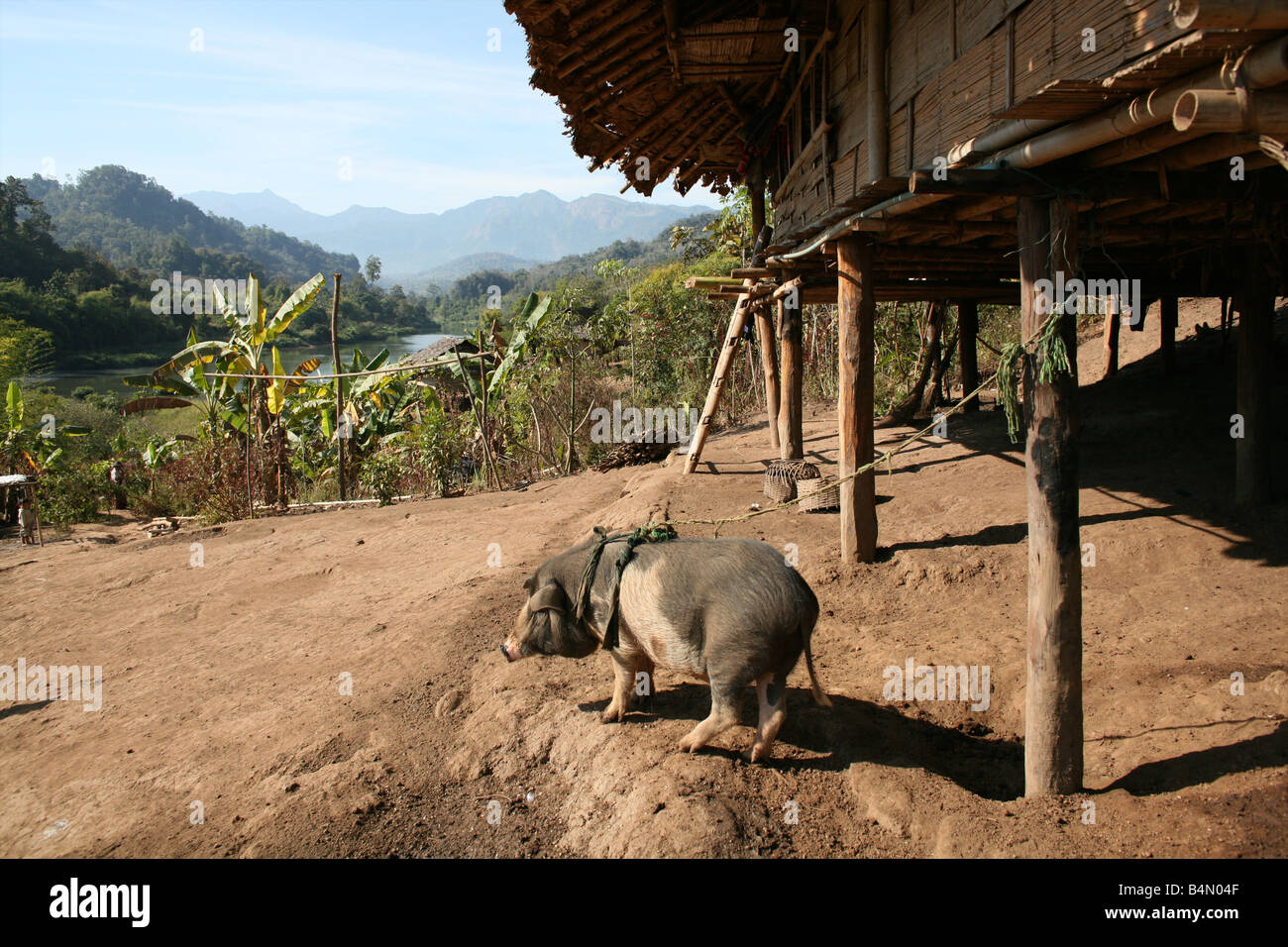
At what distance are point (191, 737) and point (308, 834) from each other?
172cm

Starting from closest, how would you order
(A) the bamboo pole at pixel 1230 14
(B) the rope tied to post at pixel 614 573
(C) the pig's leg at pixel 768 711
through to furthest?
(A) the bamboo pole at pixel 1230 14 < (C) the pig's leg at pixel 768 711 < (B) the rope tied to post at pixel 614 573

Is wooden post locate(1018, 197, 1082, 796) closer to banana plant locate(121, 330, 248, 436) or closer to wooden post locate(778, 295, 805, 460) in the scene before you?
wooden post locate(778, 295, 805, 460)

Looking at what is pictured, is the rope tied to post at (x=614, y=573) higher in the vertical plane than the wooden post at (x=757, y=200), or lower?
lower

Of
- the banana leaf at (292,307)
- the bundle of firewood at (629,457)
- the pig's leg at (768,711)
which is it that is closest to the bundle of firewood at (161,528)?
the banana leaf at (292,307)

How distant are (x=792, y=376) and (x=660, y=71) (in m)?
3.62

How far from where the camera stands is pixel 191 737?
188 inches

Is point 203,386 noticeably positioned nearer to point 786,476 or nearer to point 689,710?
point 786,476

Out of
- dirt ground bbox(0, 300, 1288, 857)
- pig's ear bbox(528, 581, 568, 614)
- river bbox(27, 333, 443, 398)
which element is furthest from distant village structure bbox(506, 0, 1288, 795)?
river bbox(27, 333, 443, 398)

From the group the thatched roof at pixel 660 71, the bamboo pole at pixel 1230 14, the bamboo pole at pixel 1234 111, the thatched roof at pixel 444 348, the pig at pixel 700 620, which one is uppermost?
the thatched roof at pixel 660 71

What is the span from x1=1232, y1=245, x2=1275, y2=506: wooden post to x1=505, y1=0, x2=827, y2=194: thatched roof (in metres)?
4.40

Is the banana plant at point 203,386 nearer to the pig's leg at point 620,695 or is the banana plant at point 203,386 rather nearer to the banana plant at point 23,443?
the banana plant at point 23,443

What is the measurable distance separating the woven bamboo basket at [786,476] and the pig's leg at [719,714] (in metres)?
4.96

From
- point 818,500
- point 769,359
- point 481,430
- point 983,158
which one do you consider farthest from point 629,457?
point 983,158

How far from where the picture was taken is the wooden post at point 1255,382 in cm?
615
